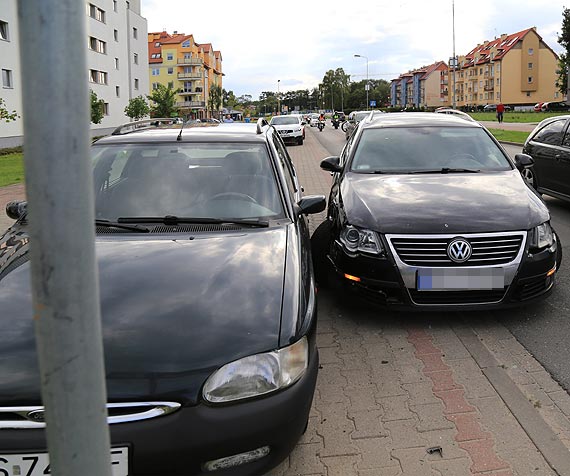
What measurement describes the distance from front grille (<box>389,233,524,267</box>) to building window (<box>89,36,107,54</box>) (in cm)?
5197

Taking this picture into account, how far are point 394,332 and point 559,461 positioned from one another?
182 cm

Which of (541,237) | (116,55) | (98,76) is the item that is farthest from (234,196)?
(116,55)

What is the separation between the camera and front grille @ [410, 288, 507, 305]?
174 inches

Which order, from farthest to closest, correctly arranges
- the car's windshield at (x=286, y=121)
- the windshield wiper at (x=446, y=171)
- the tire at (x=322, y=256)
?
the car's windshield at (x=286, y=121) < the windshield wiper at (x=446, y=171) < the tire at (x=322, y=256)

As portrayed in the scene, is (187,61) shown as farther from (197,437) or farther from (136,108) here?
(197,437)

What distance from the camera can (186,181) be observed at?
4.04 metres

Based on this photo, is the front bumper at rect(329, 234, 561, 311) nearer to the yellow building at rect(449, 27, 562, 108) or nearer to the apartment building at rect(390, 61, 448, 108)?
the yellow building at rect(449, 27, 562, 108)

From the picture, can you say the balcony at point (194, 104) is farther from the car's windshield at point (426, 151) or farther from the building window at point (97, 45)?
the car's windshield at point (426, 151)

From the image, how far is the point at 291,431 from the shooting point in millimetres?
2451

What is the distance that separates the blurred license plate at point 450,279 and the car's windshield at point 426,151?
1.66 metres

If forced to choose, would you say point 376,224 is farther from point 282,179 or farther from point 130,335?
point 130,335

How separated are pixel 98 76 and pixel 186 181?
52.6 metres

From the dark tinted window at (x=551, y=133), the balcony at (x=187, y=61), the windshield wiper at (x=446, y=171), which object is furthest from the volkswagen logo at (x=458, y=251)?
the balcony at (x=187, y=61)

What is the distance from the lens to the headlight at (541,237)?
4531 mm
